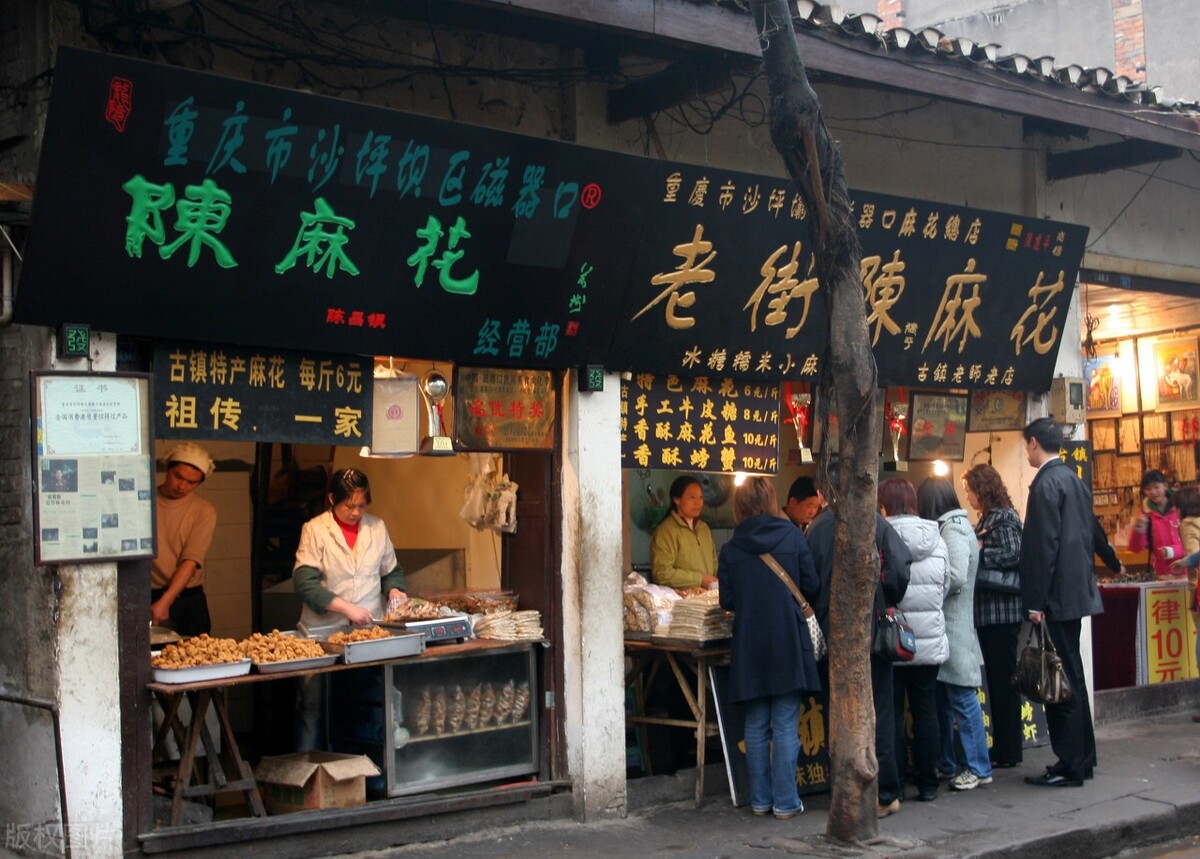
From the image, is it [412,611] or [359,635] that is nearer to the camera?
[359,635]

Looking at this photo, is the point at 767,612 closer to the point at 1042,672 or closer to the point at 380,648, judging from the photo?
the point at 1042,672

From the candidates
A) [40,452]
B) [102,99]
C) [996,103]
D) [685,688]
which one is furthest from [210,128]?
[996,103]

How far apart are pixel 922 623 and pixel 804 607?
0.85 meters

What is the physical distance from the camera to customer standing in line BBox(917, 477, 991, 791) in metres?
9.32

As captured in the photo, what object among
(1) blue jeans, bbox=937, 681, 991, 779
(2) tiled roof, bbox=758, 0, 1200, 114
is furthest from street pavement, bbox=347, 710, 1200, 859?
(2) tiled roof, bbox=758, 0, 1200, 114

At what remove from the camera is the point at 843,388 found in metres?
7.43

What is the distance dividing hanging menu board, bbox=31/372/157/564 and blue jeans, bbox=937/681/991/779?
530 cm

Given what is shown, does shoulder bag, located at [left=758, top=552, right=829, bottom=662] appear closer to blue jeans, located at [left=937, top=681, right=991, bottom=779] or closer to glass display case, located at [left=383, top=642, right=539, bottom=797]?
blue jeans, located at [left=937, top=681, right=991, bottom=779]

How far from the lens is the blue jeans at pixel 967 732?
9.38 m

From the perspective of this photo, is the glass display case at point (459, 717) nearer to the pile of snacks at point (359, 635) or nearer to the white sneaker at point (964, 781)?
the pile of snacks at point (359, 635)

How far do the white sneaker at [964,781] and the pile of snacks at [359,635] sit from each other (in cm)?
393

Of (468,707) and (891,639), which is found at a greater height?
(891,639)

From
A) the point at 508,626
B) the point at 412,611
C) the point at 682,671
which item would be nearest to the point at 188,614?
the point at 412,611

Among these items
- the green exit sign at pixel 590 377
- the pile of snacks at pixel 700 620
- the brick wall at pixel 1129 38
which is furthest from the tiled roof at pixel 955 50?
the brick wall at pixel 1129 38
